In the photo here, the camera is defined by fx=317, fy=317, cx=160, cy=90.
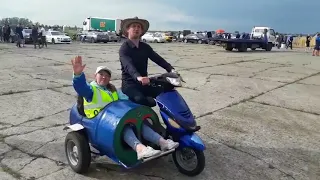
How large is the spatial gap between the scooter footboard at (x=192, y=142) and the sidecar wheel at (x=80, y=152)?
112cm

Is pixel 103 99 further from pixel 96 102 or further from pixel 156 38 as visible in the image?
pixel 156 38

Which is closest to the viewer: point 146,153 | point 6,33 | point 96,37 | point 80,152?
point 146,153

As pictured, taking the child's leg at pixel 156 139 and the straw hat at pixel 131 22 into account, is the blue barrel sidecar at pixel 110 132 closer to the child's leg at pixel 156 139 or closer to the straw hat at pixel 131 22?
the child's leg at pixel 156 139

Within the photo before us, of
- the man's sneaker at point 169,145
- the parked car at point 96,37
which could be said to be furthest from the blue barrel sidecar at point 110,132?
the parked car at point 96,37

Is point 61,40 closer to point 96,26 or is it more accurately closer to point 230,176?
point 96,26

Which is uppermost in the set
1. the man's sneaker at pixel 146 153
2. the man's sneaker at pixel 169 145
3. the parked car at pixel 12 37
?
the parked car at pixel 12 37

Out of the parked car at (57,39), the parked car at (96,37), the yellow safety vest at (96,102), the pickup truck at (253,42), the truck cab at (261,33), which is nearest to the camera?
the yellow safety vest at (96,102)

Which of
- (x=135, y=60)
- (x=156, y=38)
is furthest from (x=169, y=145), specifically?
(x=156, y=38)

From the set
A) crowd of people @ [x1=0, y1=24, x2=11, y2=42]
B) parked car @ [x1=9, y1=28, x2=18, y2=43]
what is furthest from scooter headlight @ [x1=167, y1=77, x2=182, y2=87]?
crowd of people @ [x1=0, y1=24, x2=11, y2=42]

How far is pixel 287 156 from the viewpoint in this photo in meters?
4.68

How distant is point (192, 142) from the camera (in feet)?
11.9

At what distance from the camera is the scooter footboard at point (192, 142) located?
3.59 m

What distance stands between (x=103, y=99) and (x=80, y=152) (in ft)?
2.23

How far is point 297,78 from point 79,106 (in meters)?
10.4
